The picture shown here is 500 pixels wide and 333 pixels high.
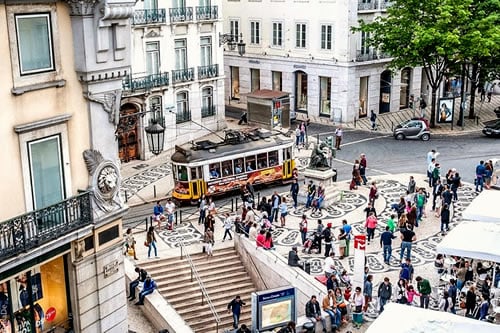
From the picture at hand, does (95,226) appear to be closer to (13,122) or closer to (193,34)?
(13,122)

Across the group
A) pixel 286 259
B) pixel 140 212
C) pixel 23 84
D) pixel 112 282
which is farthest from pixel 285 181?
pixel 23 84

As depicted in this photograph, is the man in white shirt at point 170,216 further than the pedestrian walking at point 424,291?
Yes

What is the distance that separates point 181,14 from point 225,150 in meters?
12.0

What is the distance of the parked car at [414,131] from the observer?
1697 inches

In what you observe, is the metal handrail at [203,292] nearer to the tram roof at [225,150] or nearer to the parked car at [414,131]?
the tram roof at [225,150]

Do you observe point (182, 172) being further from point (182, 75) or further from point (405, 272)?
point (405, 272)

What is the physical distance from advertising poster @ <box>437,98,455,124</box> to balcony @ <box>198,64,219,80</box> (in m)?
14.6

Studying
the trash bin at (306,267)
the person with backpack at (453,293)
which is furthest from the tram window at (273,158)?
the person with backpack at (453,293)

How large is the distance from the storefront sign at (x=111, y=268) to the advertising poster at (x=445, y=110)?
32.6 m

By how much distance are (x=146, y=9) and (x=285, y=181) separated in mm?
12624

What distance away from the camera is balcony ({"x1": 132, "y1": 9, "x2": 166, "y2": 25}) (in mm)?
38806

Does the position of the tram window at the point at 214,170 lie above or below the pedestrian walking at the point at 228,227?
above

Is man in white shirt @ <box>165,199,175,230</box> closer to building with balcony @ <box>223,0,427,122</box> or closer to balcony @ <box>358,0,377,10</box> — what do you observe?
building with balcony @ <box>223,0,427,122</box>

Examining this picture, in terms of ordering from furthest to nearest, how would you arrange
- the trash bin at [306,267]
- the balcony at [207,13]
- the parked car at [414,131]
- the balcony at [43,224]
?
the parked car at [414,131], the balcony at [207,13], the trash bin at [306,267], the balcony at [43,224]
